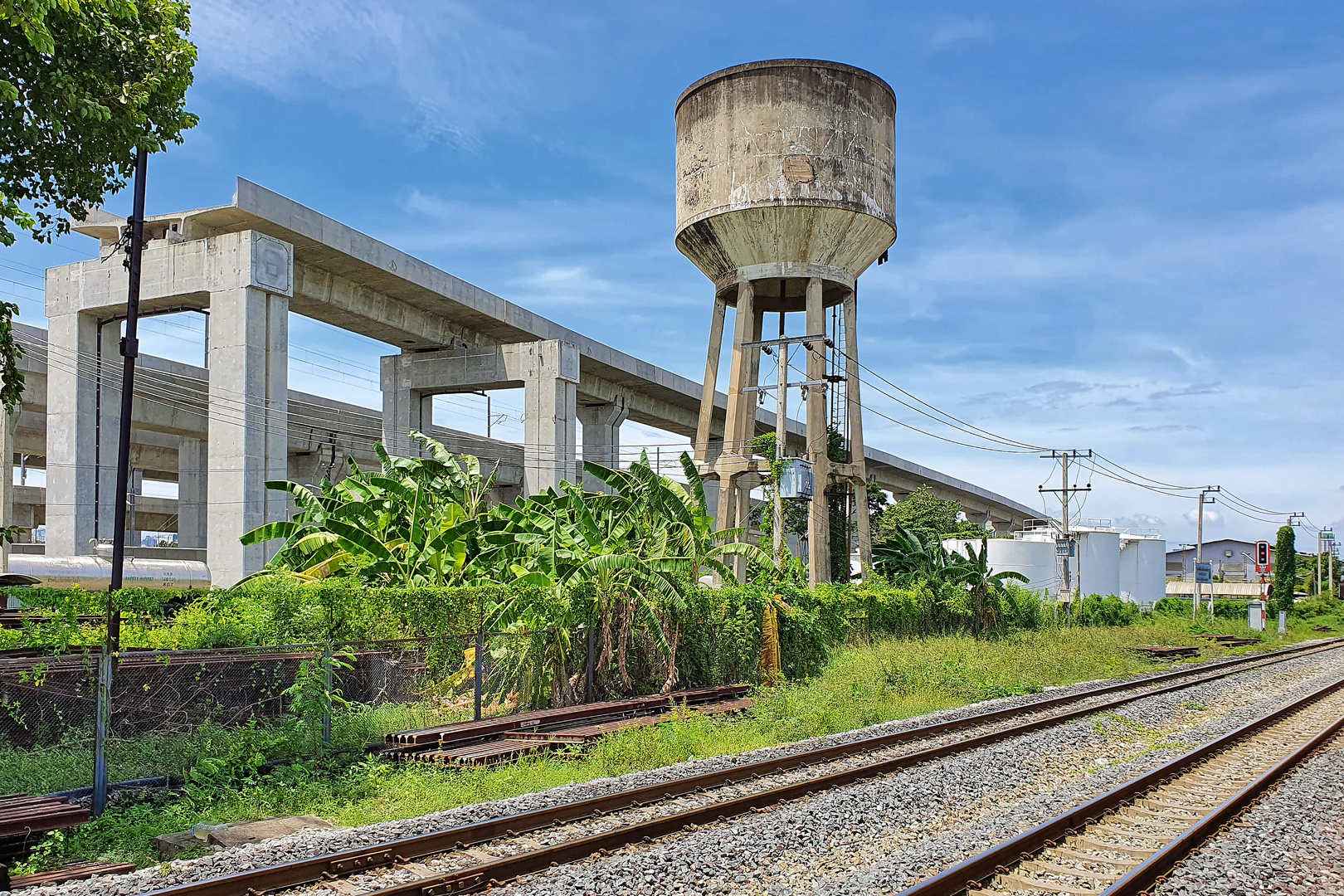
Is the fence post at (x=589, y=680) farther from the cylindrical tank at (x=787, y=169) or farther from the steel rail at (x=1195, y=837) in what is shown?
the cylindrical tank at (x=787, y=169)

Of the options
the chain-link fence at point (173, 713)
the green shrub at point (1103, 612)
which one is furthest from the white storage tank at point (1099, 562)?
the chain-link fence at point (173, 713)

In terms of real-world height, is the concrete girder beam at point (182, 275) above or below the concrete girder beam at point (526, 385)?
above

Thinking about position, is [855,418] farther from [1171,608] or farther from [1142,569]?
[1142,569]

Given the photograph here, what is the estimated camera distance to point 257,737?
10.4m

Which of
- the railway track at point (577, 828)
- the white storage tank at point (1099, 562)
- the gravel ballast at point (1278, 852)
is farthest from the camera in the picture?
the white storage tank at point (1099, 562)

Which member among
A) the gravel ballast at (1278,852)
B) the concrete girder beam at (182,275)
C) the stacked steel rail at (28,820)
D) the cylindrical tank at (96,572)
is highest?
the concrete girder beam at (182,275)

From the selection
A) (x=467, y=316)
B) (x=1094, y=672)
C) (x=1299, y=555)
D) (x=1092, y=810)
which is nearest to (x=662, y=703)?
(x=1092, y=810)

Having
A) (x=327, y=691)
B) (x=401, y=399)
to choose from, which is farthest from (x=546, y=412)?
(x=327, y=691)

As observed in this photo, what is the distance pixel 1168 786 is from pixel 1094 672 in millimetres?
14974

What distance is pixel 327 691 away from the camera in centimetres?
1090

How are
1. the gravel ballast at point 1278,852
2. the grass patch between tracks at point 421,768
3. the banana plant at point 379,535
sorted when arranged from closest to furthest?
the gravel ballast at point 1278,852, the grass patch between tracks at point 421,768, the banana plant at point 379,535

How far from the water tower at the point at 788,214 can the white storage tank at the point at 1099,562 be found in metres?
33.1

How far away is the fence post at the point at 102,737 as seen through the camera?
867cm

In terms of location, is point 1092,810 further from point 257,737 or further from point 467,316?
point 467,316
